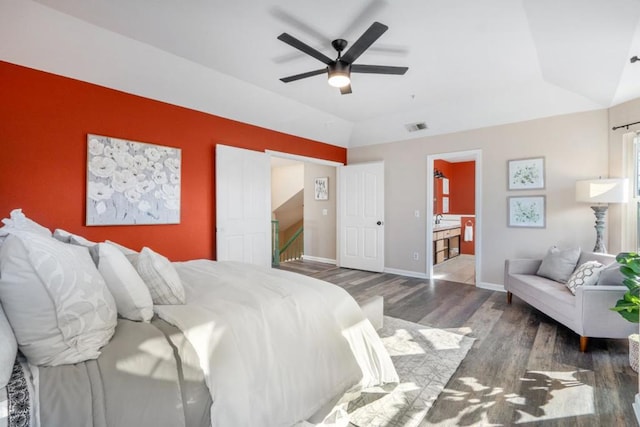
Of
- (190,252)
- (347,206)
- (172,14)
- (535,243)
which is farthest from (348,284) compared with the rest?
(172,14)

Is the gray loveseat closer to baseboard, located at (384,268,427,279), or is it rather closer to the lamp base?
the lamp base

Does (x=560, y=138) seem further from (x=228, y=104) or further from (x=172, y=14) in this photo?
(x=172, y=14)

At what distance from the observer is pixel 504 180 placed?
452 cm

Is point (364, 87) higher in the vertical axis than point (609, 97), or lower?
higher

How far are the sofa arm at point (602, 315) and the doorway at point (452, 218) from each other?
2328 mm

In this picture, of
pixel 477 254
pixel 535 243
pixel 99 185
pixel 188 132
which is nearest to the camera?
pixel 99 185

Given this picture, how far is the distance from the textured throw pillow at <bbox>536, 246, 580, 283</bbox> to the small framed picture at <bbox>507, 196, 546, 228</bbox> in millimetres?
791

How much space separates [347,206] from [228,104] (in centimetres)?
301

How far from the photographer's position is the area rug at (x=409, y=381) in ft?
5.78

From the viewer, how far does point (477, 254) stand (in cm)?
477

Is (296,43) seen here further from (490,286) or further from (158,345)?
(490,286)

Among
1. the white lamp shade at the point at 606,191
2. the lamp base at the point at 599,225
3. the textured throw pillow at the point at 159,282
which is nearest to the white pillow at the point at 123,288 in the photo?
the textured throw pillow at the point at 159,282

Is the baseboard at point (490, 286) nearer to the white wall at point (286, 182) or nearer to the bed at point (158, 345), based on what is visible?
the bed at point (158, 345)

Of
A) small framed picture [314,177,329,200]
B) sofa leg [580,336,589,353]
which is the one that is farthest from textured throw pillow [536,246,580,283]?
small framed picture [314,177,329,200]
